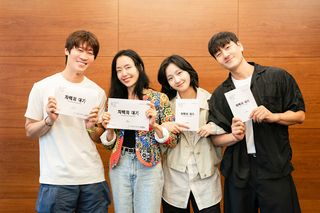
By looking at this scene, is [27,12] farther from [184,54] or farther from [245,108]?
[245,108]

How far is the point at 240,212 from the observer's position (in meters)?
1.82

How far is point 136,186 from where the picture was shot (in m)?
1.80

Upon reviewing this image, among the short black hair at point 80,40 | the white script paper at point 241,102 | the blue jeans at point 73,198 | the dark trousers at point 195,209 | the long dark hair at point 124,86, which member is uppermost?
the short black hair at point 80,40

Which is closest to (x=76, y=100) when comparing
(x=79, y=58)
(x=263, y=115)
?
(x=79, y=58)

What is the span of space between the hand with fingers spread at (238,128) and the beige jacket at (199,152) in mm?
128

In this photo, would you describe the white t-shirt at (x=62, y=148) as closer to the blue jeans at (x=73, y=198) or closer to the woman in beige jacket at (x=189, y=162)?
the blue jeans at (x=73, y=198)

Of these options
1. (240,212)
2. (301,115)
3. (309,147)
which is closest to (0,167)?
(240,212)

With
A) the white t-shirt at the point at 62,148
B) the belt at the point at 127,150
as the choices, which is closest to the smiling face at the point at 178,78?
the belt at the point at 127,150

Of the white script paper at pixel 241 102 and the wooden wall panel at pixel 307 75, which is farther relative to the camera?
the wooden wall panel at pixel 307 75

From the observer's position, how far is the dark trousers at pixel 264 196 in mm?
1745

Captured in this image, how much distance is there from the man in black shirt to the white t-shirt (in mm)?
848

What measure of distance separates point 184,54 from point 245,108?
1.10m

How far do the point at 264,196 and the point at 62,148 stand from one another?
125 cm

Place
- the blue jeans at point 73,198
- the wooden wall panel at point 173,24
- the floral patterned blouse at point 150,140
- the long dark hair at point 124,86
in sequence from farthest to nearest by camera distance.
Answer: the wooden wall panel at point 173,24 → the long dark hair at point 124,86 → the floral patterned blouse at point 150,140 → the blue jeans at point 73,198
